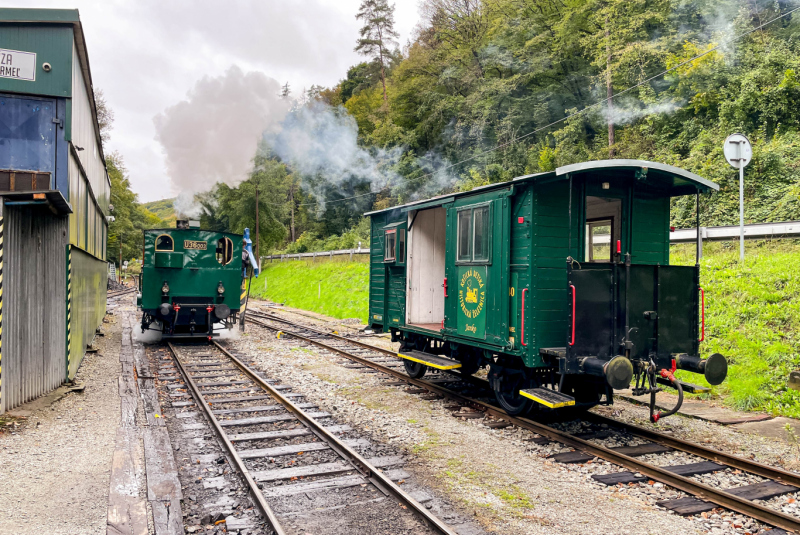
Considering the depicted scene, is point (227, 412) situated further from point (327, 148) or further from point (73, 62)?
point (327, 148)

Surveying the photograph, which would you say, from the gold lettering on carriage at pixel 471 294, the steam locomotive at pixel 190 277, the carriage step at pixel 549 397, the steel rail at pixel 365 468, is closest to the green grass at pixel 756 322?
the carriage step at pixel 549 397

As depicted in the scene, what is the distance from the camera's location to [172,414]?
804cm

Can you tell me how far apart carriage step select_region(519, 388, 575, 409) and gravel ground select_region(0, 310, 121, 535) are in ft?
14.8

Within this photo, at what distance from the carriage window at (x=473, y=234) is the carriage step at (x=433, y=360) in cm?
166

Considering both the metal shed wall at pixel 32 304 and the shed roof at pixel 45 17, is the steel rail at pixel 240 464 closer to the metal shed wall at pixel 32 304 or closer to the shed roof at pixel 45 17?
the metal shed wall at pixel 32 304

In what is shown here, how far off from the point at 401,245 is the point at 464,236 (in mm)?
2016

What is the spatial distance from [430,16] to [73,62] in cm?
3827

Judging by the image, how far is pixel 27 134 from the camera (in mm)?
9133

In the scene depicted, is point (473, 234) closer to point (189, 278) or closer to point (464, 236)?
point (464, 236)

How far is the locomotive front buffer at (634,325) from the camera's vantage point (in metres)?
6.27

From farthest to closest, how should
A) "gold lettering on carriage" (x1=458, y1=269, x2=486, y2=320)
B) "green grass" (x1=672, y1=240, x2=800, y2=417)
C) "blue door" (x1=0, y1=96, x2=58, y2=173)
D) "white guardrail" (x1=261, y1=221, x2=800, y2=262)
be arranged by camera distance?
"white guardrail" (x1=261, y1=221, x2=800, y2=262), "blue door" (x1=0, y1=96, x2=58, y2=173), "green grass" (x1=672, y1=240, x2=800, y2=417), "gold lettering on carriage" (x1=458, y1=269, x2=486, y2=320)

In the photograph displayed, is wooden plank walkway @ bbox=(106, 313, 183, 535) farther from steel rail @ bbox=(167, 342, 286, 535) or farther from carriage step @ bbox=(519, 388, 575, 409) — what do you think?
carriage step @ bbox=(519, 388, 575, 409)

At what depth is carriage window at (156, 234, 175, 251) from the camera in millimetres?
14539

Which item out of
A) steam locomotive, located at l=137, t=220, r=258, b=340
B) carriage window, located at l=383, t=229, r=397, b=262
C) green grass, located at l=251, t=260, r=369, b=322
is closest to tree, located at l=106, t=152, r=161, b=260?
green grass, located at l=251, t=260, r=369, b=322
